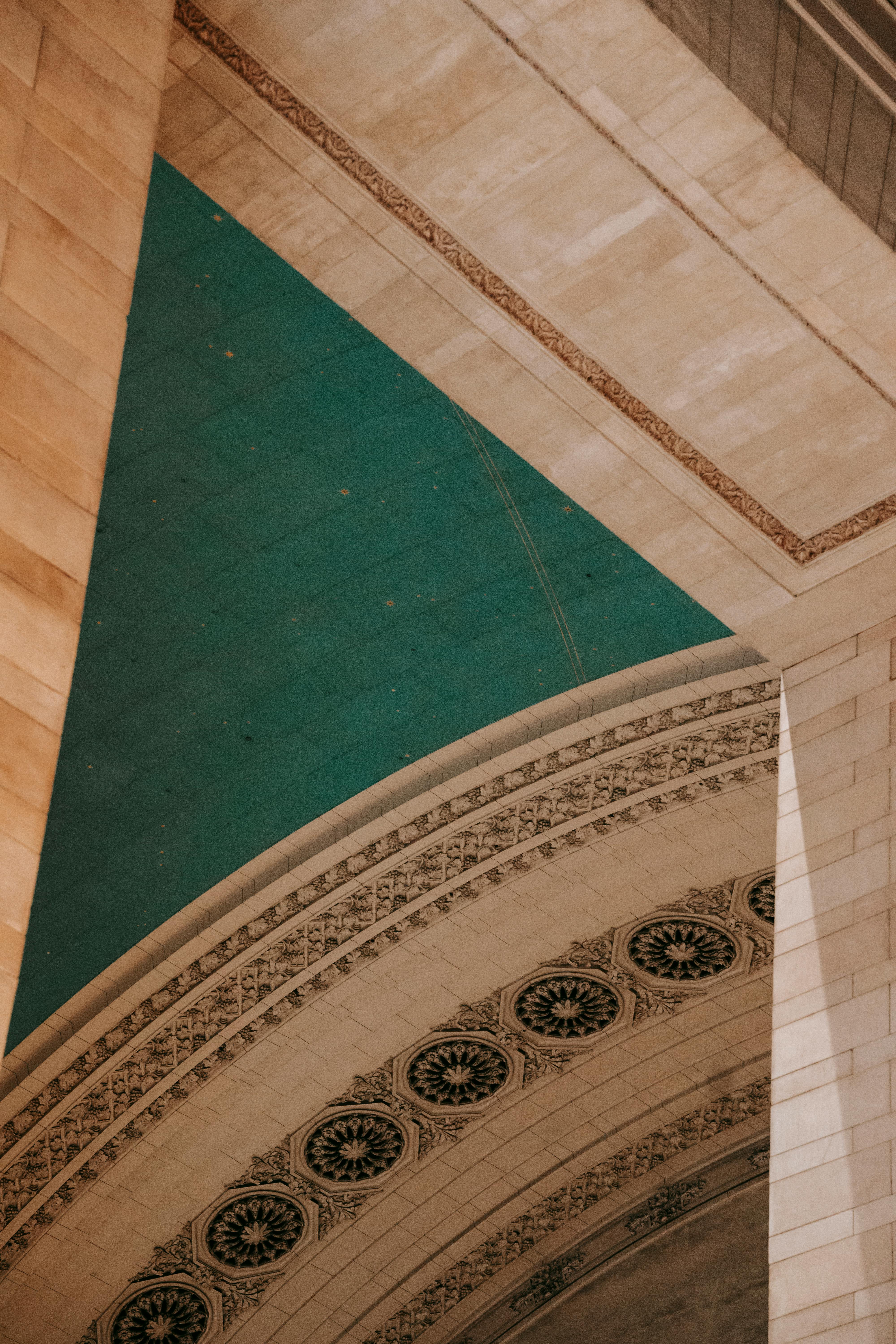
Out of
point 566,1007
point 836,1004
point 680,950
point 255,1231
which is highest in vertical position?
point 680,950

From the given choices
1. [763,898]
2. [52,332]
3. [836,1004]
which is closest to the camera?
[52,332]

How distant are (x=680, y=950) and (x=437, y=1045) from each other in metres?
1.90

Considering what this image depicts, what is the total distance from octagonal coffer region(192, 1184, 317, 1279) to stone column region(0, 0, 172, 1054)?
8.41 metres

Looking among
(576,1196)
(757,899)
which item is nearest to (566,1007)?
(757,899)

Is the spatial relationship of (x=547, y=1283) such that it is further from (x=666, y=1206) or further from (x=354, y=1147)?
(x=354, y=1147)

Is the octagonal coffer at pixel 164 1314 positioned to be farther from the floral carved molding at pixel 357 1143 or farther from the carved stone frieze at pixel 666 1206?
the carved stone frieze at pixel 666 1206

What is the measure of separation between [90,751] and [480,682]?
95.1 inches

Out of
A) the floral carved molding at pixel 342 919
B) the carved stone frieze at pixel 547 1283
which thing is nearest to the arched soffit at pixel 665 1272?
the carved stone frieze at pixel 547 1283

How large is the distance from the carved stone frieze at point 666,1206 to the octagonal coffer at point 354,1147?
1914 millimetres

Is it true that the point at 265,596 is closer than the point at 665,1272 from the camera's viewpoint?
Yes

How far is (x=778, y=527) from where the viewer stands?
240 inches

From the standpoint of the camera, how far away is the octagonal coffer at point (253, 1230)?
1077 centimetres

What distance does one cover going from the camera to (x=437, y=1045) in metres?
10.8

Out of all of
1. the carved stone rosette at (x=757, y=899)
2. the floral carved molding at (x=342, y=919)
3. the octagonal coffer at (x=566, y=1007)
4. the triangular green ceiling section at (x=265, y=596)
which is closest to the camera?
the triangular green ceiling section at (x=265, y=596)
